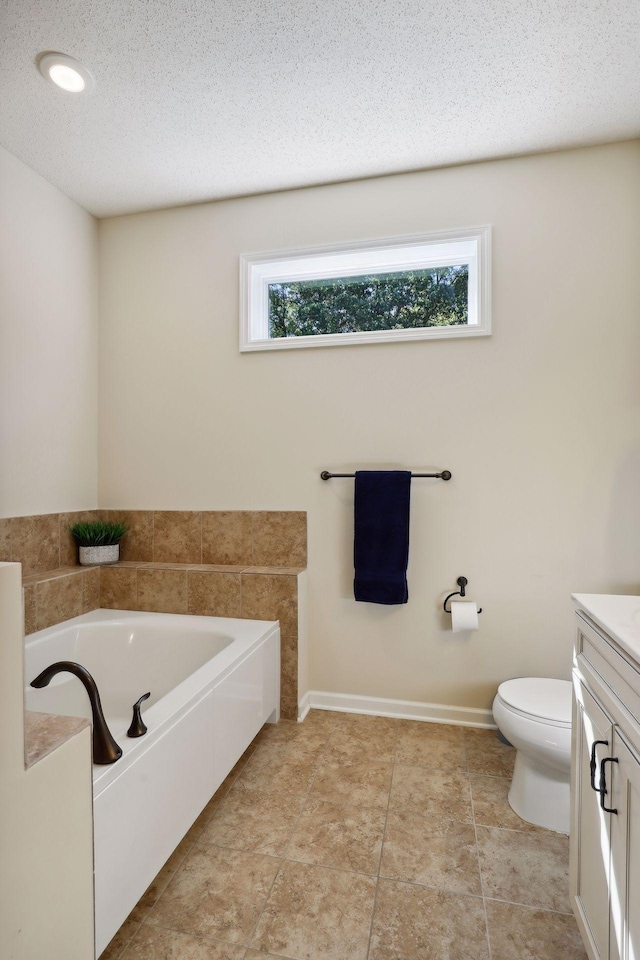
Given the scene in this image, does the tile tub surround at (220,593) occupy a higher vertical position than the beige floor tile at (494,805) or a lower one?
higher

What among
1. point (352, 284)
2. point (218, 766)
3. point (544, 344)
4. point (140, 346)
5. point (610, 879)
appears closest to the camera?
point (610, 879)

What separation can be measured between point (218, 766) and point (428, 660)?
3.62 feet

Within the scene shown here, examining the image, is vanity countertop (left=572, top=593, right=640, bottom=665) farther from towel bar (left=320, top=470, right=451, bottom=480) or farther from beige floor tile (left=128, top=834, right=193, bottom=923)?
beige floor tile (left=128, top=834, right=193, bottom=923)

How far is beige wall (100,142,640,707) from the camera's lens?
2.22m

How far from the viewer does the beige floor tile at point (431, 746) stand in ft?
6.85

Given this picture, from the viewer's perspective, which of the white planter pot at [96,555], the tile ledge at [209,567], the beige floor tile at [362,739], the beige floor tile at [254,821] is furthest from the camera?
the white planter pot at [96,555]

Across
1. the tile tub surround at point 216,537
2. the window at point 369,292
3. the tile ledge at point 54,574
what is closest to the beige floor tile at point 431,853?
the tile tub surround at point 216,537

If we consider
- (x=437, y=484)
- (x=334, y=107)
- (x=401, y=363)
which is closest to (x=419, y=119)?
(x=334, y=107)

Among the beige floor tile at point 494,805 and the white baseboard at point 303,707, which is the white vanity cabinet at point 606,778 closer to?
the beige floor tile at point 494,805

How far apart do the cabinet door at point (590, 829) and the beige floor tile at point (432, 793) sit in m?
0.56

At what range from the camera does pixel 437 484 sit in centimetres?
240

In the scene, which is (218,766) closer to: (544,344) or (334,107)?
(544,344)

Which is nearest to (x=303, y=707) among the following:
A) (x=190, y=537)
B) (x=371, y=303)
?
(x=190, y=537)

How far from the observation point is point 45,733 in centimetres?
98
